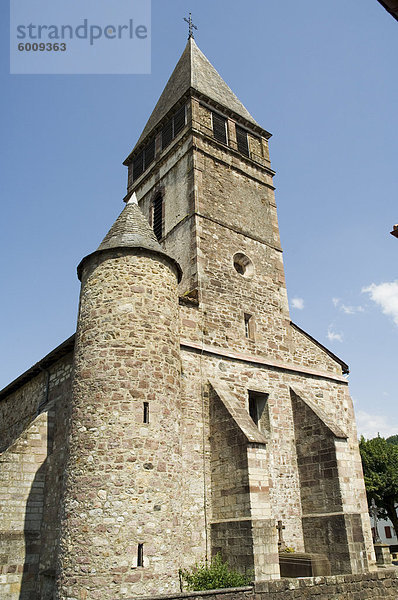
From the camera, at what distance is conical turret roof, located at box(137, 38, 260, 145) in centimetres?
1984

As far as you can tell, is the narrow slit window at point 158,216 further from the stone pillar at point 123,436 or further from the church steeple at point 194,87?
the stone pillar at point 123,436

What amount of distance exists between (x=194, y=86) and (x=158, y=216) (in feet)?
18.7

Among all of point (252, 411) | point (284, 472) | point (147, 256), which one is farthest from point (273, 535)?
point (147, 256)

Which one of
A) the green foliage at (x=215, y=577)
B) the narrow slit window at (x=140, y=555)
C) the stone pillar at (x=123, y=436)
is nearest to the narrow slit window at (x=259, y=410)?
the stone pillar at (x=123, y=436)

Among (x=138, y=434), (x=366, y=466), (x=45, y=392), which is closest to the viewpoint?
(x=138, y=434)

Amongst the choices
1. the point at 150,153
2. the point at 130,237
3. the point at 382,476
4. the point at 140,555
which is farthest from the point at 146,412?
the point at 382,476

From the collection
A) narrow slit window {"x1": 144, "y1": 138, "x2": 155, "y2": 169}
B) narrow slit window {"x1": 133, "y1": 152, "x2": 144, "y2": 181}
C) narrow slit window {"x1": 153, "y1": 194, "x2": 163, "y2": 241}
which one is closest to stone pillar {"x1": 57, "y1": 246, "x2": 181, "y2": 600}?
narrow slit window {"x1": 153, "y1": 194, "x2": 163, "y2": 241}

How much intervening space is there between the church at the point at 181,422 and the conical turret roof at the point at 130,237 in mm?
57

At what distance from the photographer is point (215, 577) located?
31.7 ft

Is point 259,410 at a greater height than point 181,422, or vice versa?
point 259,410

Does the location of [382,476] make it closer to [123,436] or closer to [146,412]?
[146,412]

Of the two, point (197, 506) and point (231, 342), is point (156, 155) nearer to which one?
point (231, 342)

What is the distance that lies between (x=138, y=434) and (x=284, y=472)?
18.3 ft

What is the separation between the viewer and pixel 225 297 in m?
14.8
